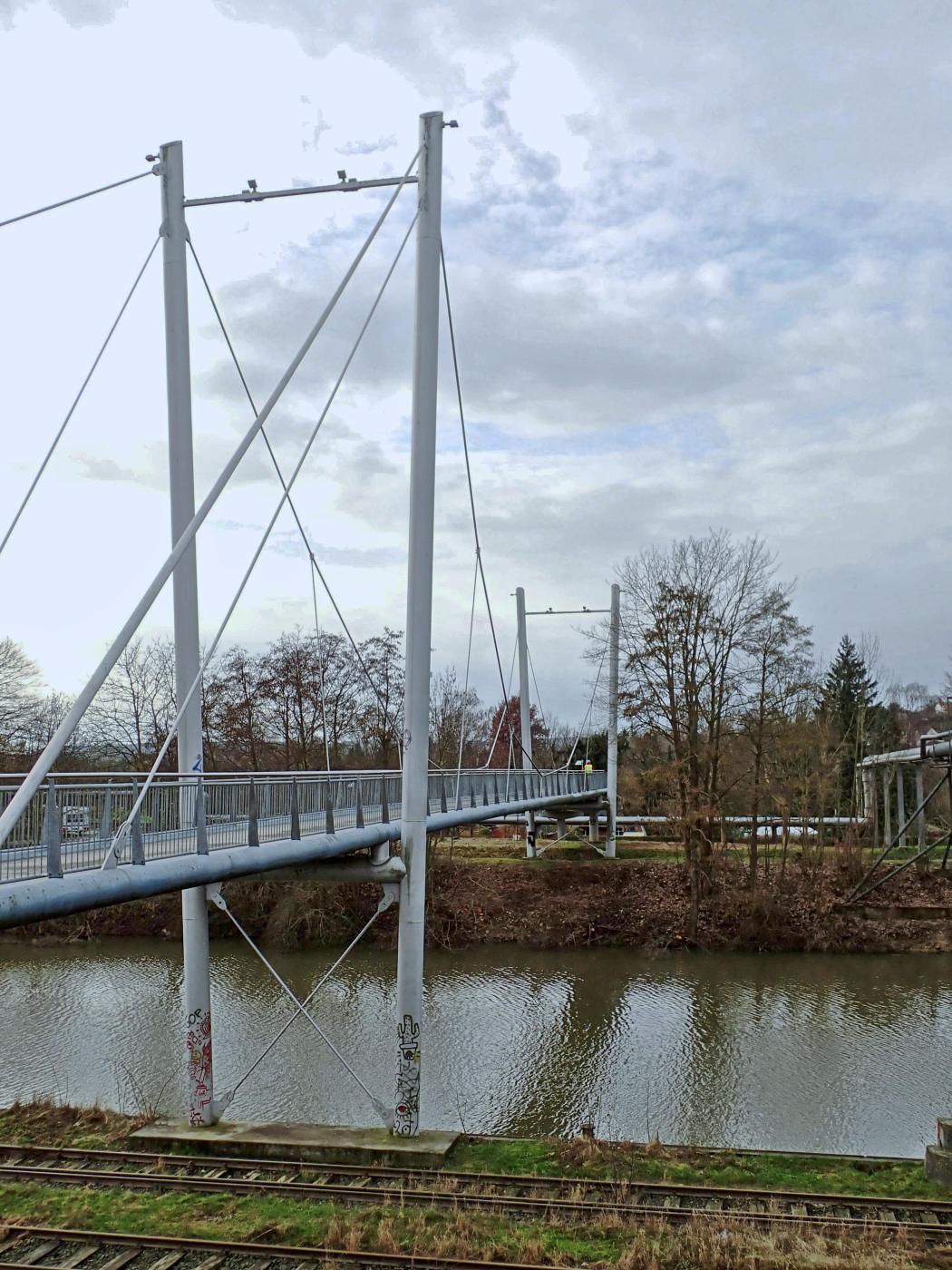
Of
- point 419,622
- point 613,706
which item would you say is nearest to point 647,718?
point 613,706

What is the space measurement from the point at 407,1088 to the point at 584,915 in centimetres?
1893

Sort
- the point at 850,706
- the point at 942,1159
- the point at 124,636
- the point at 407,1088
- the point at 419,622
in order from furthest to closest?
the point at 850,706 < the point at 419,622 < the point at 407,1088 < the point at 942,1159 < the point at 124,636

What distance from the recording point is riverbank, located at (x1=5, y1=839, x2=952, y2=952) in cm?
3003

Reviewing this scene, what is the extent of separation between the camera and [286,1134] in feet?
43.4

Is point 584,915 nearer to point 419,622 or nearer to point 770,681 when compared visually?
point 770,681

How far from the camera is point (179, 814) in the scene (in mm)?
10984

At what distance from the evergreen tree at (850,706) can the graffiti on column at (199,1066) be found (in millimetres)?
27337

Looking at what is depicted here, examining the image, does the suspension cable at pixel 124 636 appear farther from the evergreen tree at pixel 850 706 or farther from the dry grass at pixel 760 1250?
the evergreen tree at pixel 850 706

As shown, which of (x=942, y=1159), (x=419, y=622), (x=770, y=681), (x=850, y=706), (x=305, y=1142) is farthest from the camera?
(x=850, y=706)

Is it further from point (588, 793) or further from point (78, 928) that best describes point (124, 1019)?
point (588, 793)

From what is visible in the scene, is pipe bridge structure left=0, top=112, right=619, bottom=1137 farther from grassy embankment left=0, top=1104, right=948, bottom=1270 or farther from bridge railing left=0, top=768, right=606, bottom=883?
grassy embankment left=0, top=1104, right=948, bottom=1270

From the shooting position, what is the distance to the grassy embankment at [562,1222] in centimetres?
920

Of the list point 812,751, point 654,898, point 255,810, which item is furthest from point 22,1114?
point 812,751

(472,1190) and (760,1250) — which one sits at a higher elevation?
(760,1250)
